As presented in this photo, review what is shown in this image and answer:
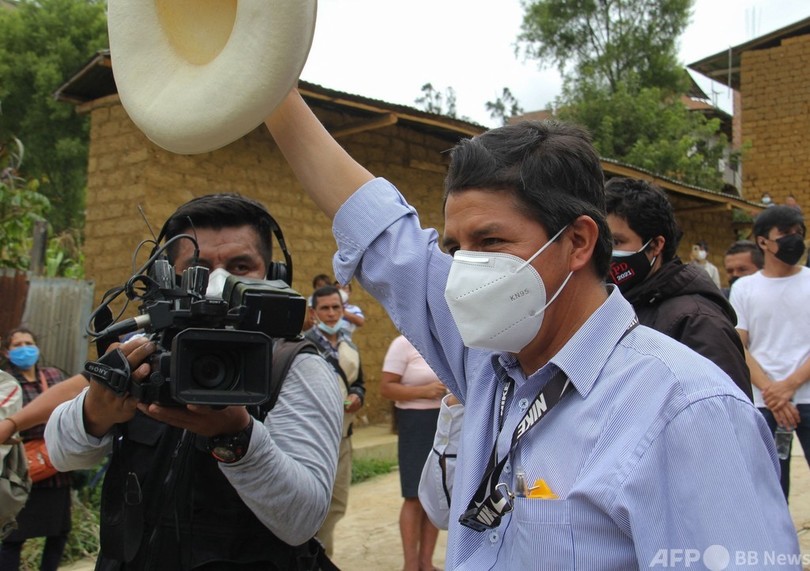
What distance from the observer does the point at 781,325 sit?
4.34 m

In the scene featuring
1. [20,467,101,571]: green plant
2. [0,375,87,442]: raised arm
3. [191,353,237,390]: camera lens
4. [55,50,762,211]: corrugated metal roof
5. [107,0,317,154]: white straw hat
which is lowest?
[20,467,101,571]: green plant

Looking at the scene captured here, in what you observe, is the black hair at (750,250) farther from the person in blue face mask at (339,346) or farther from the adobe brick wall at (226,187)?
the person in blue face mask at (339,346)

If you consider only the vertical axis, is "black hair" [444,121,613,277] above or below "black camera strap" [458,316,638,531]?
above

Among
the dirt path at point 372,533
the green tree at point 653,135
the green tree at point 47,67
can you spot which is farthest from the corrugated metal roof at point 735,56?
the dirt path at point 372,533

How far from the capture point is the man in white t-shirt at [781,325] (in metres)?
4.19

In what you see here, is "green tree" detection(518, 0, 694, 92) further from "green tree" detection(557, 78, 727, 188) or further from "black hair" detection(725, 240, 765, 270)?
"black hair" detection(725, 240, 765, 270)

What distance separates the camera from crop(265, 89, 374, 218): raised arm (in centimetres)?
171

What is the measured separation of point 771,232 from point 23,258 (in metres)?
5.90

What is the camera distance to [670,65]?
22.9 meters

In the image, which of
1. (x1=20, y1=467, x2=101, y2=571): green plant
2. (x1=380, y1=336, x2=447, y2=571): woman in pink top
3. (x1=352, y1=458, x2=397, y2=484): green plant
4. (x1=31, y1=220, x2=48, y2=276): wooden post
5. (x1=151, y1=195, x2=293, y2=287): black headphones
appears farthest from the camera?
(x1=352, y1=458, x2=397, y2=484): green plant

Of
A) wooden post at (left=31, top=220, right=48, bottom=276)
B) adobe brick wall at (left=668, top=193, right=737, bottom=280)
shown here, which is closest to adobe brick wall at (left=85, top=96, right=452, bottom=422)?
wooden post at (left=31, top=220, right=48, bottom=276)

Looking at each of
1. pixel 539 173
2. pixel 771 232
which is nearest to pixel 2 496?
pixel 539 173

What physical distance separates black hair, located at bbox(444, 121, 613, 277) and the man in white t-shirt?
3.19m

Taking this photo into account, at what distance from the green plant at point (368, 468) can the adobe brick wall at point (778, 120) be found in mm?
13059
